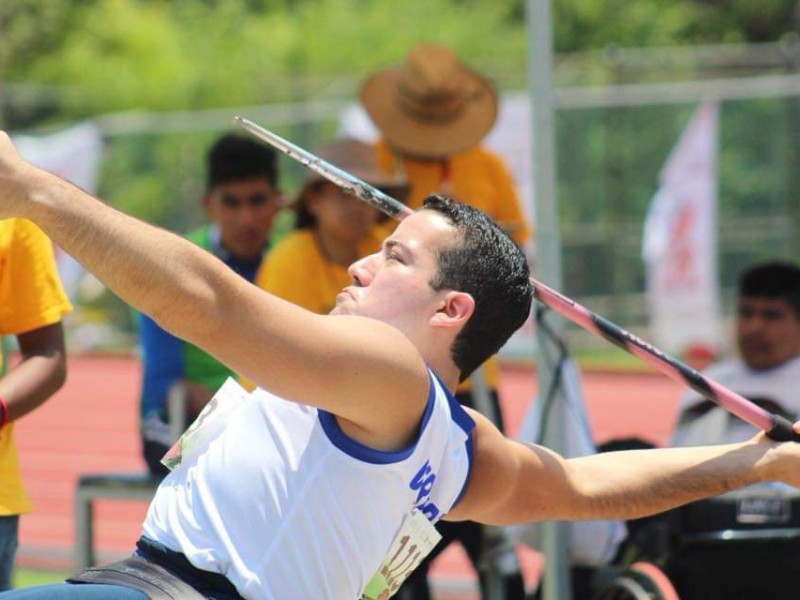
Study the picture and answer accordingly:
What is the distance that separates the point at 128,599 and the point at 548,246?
2396 millimetres

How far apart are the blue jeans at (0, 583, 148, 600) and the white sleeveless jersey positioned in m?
0.13

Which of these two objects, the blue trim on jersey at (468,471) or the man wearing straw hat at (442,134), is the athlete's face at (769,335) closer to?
the man wearing straw hat at (442,134)

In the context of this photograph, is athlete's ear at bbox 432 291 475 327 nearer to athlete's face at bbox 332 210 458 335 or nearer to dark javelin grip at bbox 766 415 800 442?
athlete's face at bbox 332 210 458 335

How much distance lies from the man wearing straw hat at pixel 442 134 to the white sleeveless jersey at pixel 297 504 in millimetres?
2638

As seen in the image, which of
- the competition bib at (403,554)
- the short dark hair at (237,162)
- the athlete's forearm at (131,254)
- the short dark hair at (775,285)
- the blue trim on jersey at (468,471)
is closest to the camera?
the athlete's forearm at (131,254)

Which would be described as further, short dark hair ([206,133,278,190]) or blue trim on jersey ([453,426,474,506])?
short dark hair ([206,133,278,190])

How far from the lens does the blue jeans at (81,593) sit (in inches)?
99.6

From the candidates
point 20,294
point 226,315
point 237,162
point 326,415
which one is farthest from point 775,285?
point 226,315

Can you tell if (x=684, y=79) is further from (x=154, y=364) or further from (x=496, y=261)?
(x=496, y=261)

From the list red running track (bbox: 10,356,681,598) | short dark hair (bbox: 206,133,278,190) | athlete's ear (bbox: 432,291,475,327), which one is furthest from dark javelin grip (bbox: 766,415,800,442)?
red running track (bbox: 10,356,681,598)

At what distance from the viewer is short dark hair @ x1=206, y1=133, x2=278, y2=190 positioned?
5.59m

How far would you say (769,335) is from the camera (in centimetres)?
533

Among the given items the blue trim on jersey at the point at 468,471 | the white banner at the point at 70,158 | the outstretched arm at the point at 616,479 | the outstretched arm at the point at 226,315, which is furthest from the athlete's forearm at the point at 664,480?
the white banner at the point at 70,158

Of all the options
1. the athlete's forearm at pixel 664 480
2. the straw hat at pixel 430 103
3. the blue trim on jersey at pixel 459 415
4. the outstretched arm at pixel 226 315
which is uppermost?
the straw hat at pixel 430 103
